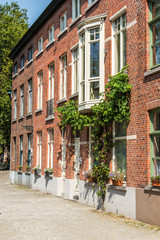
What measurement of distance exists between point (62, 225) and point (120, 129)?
4015 mm

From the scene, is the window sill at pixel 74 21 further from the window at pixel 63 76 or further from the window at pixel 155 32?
the window at pixel 155 32

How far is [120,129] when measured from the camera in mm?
13539

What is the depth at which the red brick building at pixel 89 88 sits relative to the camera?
457 inches

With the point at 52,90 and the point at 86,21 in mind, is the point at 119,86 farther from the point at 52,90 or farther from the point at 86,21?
the point at 52,90

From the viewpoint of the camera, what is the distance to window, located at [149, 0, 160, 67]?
1147cm

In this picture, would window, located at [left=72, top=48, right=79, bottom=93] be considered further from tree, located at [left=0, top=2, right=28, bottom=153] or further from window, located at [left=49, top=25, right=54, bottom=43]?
tree, located at [left=0, top=2, right=28, bottom=153]

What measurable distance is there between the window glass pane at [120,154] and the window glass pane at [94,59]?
9.58ft

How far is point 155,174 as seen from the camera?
11.3 meters

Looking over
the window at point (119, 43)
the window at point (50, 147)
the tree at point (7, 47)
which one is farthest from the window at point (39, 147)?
the tree at point (7, 47)

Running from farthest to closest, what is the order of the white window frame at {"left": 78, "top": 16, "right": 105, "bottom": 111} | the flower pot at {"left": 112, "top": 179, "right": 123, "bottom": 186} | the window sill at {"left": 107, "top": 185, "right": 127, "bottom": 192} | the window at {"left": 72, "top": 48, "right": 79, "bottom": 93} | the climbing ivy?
the window at {"left": 72, "top": 48, "right": 79, "bottom": 93}
the white window frame at {"left": 78, "top": 16, "right": 105, "bottom": 111}
the flower pot at {"left": 112, "top": 179, "right": 123, "bottom": 186}
the climbing ivy
the window sill at {"left": 107, "top": 185, "right": 127, "bottom": 192}

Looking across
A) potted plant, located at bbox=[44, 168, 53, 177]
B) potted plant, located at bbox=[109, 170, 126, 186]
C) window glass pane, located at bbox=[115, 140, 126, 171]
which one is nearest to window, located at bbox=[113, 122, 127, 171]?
window glass pane, located at bbox=[115, 140, 126, 171]

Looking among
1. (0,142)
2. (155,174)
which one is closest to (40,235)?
(155,174)

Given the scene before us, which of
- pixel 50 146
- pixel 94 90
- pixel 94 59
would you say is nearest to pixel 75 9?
pixel 94 59

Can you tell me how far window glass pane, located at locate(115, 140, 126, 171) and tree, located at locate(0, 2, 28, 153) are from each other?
23.9m
